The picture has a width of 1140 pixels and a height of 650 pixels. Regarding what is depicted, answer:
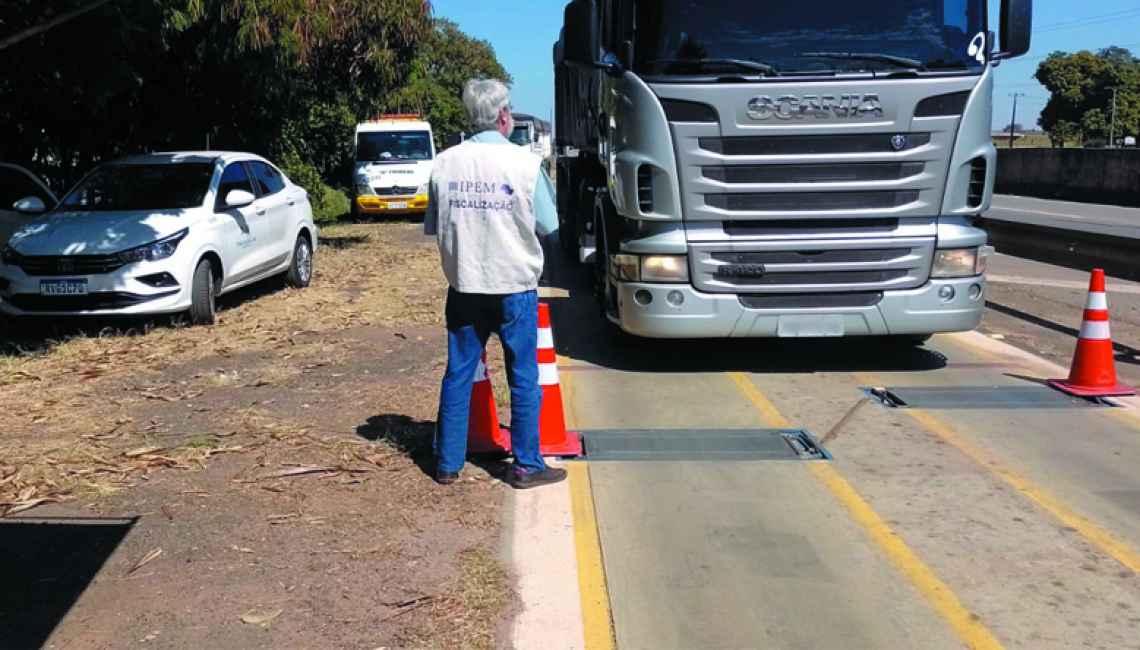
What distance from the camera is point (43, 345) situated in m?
9.05

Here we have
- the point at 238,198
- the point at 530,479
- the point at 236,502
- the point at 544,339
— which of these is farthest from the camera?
the point at 238,198

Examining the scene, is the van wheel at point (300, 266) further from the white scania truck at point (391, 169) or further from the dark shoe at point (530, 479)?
the white scania truck at point (391, 169)

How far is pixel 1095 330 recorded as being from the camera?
704 cm

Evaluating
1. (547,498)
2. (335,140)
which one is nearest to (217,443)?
(547,498)

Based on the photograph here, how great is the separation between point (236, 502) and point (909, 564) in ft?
10.6

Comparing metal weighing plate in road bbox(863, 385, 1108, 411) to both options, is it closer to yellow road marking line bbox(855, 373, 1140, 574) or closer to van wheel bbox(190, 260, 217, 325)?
yellow road marking line bbox(855, 373, 1140, 574)

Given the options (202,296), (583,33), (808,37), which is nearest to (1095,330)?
(808,37)

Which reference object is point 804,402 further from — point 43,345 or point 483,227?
point 43,345

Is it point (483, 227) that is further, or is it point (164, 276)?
point (164, 276)

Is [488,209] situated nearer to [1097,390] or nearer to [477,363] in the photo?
[477,363]

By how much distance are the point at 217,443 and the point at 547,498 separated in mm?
2196

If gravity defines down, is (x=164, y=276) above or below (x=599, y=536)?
above

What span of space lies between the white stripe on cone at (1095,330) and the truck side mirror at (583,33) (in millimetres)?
3942

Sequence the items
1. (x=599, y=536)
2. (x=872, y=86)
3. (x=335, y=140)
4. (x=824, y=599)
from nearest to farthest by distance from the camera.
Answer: (x=824, y=599) < (x=599, y=536) < (x=872, y=86) < (x=335, y=140)
